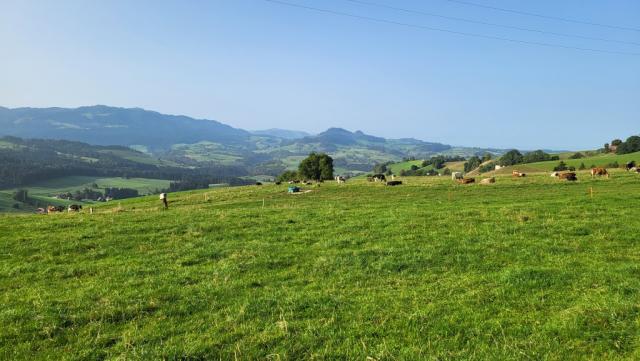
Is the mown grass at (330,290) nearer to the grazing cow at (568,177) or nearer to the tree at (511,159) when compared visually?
the grazing cow at (568,177)

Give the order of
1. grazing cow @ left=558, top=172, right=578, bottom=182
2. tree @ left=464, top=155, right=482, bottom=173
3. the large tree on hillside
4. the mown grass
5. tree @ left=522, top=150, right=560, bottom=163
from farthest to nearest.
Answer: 1. tree @ left=464, top=155, right=482, bottom=173
2. tree @ left=522, top=150, right=560, bottom=163
3. the large tree on hillside
4. grazing cow @ left=558, top=172, right=578, bottom=182
5. the mown grass

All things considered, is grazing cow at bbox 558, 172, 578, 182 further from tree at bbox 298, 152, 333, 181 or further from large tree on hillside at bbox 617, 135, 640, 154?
large tree on hillside at bbox 617, 135, 640, 154

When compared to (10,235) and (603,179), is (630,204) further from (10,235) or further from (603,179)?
(10,235)

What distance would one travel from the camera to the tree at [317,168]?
99.1 metres

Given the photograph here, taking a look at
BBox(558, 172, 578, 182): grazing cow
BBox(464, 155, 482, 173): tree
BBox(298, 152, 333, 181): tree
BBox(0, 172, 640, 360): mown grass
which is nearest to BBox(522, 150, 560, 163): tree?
BBox(464, 155, 482, 173): tree

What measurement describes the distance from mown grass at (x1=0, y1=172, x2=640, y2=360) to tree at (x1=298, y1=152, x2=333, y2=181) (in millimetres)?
77138

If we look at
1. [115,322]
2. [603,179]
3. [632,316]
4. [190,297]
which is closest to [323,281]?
[190,297]

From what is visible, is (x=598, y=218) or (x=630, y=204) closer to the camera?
(x=598, y=218)

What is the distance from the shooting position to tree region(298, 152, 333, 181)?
325ft

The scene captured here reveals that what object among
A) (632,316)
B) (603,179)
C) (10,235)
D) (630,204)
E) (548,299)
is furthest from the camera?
(603,179)

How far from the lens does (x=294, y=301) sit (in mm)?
10828

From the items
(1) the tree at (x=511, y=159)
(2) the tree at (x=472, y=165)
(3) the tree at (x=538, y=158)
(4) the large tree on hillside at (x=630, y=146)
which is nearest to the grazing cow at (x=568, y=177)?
(4) the large tree on hillside at (x=630, y=146)

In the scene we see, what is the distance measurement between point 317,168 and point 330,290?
8891 centimetres

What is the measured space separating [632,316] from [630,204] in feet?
67.2
